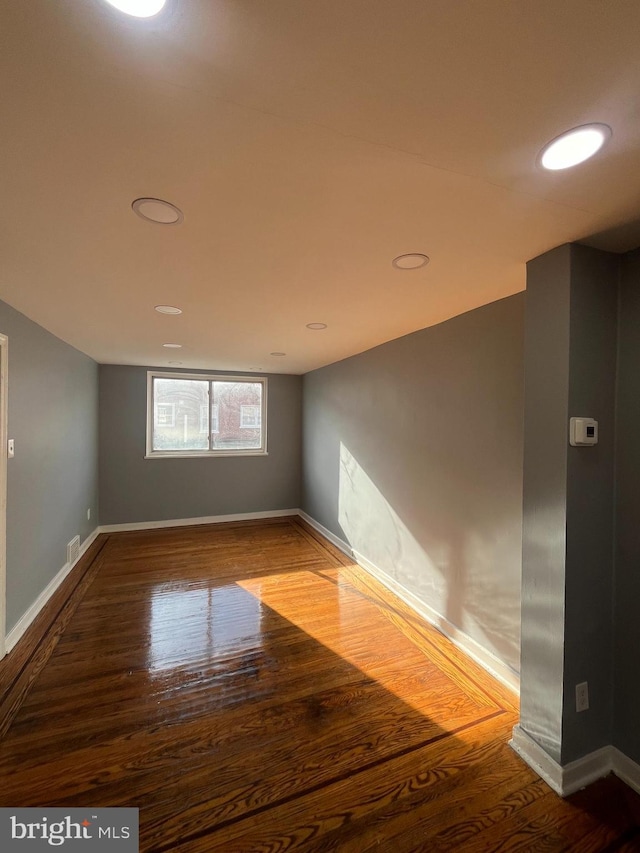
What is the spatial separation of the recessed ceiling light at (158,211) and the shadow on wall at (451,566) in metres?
2.27

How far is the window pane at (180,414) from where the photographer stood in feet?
16.6

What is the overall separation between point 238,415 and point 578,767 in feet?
16.2

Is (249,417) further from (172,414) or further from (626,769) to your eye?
(626,769)

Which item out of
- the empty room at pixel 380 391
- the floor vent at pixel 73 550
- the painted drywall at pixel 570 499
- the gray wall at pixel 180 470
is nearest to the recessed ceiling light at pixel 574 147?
the empty room at pixel 380 391

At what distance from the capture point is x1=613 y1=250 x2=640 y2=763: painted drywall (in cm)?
145

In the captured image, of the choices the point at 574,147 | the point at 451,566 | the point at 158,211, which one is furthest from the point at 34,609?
the point at 574,147

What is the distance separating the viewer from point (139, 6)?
2.00ft

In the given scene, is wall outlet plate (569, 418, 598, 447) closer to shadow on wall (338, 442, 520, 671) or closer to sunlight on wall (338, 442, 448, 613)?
shadow on wall (338, 442, 520, 671)

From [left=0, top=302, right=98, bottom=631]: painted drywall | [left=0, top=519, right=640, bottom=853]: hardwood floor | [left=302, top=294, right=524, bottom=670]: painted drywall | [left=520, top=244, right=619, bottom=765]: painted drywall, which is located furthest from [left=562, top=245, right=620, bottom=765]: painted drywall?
[left=0, top=302, right=98, bottom=631]: painted drywall

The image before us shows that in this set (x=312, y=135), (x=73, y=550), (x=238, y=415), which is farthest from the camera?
(x=238, y=415)

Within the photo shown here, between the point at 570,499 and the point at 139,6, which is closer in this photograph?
the point at 139,6

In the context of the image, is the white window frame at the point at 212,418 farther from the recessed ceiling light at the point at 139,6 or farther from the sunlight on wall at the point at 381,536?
the recessed ceiling light at the point at 139,6

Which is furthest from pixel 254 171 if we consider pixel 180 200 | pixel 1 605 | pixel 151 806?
pixel 1 605

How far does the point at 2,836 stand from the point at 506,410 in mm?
2889
